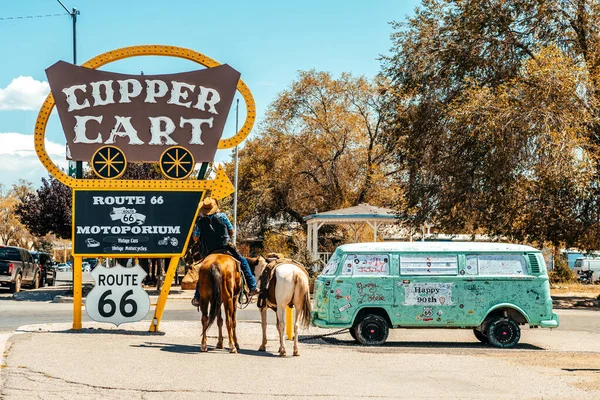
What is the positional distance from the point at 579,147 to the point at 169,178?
664 inches

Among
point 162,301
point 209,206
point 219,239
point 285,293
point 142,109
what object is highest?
point 142,109

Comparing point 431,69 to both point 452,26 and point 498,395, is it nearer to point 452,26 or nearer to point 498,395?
point 452,26

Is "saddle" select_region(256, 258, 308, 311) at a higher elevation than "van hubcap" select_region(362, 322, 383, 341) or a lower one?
higher

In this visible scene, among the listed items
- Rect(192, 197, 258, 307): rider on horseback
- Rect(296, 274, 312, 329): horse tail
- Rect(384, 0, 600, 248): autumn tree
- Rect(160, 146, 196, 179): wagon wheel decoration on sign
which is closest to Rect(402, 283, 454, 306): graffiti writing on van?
Rect(296, 274, 312, 329): horse tail

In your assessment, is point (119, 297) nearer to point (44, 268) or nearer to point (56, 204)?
point (56, 204)

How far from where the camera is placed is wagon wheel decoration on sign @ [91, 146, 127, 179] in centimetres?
1617

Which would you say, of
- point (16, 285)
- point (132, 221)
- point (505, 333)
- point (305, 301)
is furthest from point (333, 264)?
point (16, 285)

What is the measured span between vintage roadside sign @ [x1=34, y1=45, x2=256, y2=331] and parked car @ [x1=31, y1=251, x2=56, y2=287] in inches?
960

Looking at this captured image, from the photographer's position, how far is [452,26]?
32.6 metres

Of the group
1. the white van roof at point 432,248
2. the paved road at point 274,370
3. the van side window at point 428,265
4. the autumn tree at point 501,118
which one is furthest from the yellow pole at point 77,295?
the autumn tree at point 501,118

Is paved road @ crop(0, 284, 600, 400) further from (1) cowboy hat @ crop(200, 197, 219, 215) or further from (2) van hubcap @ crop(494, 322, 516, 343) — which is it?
(1) cowboy hat @ crop(200, 197, 219, 215)

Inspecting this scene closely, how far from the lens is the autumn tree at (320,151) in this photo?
149ft

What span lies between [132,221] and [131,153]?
1345 mm

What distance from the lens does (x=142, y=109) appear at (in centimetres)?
1627
